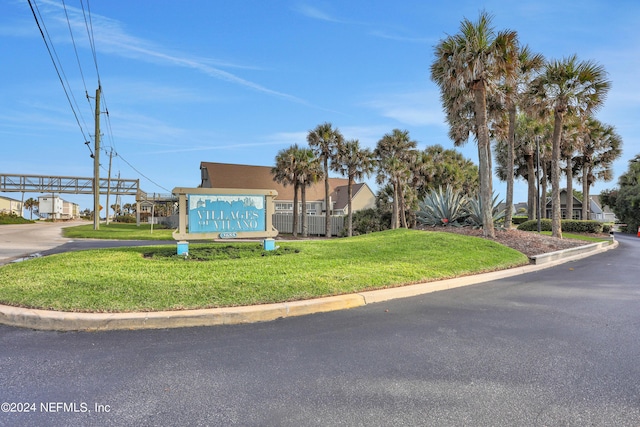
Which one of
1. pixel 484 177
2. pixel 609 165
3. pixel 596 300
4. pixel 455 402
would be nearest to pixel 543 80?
pixel 484 177

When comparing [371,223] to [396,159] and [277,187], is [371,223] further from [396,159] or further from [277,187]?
[277,187]

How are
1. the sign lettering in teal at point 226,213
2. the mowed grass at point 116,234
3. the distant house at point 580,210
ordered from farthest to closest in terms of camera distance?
the distant house at point 580,210 < the mowed grass at point 116,234 < the sign lettering in teal at point 226,213

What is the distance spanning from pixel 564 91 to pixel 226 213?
17.1 m

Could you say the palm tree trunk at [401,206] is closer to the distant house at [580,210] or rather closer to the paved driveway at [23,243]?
the paved driveway at [23,243]

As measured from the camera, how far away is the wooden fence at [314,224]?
129 ft

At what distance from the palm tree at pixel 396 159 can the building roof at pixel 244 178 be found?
1122cm

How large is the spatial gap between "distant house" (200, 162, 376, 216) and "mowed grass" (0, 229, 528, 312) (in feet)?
108

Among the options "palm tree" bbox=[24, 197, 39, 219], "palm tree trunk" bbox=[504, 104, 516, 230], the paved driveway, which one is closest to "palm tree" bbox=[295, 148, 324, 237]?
"palm tree trunk" bbox=[504, 104, 516, 230]

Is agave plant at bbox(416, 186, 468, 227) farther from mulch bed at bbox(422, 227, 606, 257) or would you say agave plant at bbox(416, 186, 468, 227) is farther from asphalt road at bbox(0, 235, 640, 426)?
asphalt road at bbox(0, 235, 640, 426)

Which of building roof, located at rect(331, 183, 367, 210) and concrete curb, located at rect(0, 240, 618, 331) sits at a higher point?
building roof, located at rect(331, 183, 367, 210)

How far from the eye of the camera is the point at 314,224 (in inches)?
1591

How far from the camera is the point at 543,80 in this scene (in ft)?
61.1

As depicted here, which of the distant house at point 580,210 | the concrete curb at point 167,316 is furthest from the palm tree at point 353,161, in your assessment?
the distant house at point 580,210

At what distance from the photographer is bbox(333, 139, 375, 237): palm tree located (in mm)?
33844
